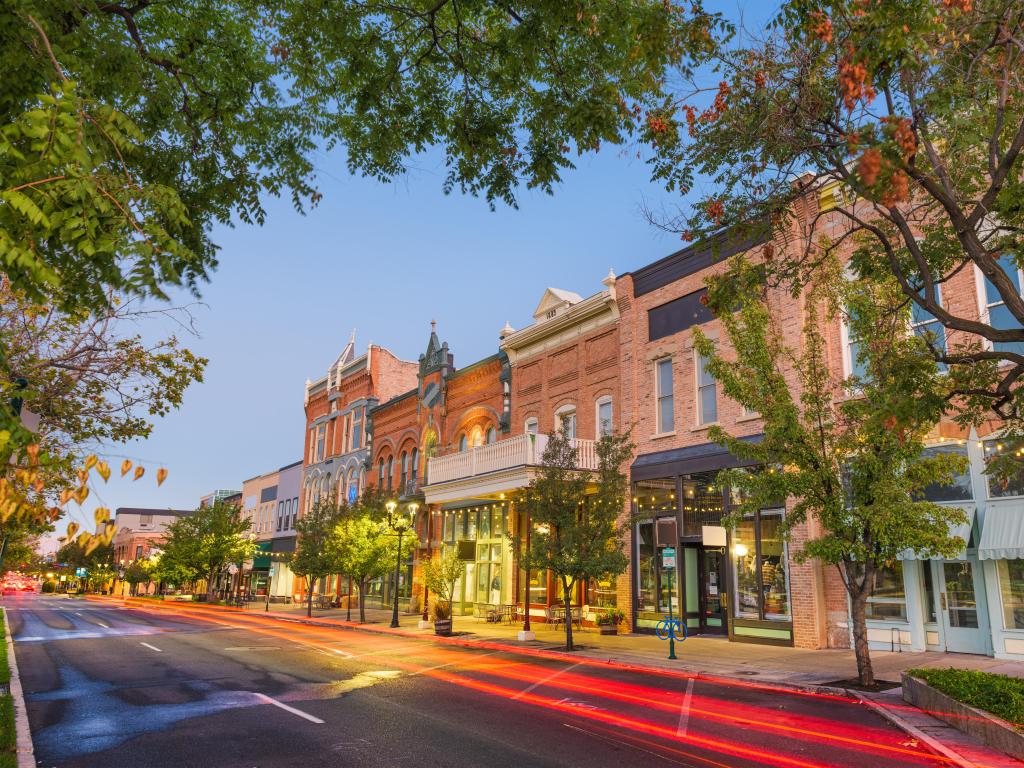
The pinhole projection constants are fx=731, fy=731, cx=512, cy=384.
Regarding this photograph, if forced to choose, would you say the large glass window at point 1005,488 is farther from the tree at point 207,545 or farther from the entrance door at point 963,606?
the tree at point 207,545

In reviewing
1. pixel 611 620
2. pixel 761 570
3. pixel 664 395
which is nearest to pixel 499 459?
pixel 664 395

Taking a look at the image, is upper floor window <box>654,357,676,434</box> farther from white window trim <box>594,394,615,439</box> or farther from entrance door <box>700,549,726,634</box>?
entrance door <box>700,549,726,634</box>

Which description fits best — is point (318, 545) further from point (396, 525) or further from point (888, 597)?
point (888, 597)

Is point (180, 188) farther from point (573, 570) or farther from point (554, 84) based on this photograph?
point (573, 570)

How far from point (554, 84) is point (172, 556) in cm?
5469

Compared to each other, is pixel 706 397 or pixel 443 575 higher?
pixel 706 397

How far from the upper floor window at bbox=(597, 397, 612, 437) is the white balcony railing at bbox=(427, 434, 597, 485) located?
674 mm

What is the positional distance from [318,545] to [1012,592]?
29291mm

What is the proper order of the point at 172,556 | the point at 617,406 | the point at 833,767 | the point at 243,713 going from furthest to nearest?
the point at 172,556, the point at 617,406, the point at 243,713, the point at 833,767

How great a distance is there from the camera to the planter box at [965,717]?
788 centimetres

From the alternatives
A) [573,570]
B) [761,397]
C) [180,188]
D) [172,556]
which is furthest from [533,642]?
[172,556]

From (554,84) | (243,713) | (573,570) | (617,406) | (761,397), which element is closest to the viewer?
(554,84)

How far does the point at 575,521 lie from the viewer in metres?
19.8

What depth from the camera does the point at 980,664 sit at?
47.0ft
